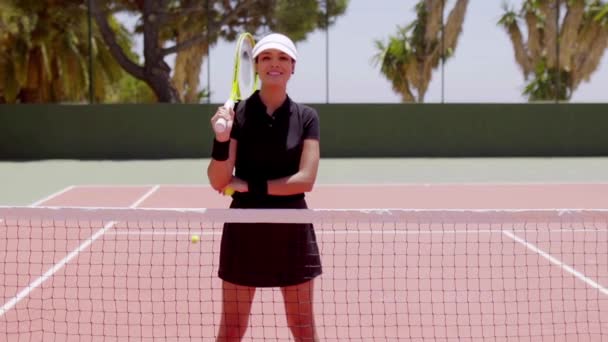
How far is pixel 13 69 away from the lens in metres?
21.4

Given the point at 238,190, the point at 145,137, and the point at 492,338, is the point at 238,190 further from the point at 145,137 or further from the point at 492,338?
the point at 145,137

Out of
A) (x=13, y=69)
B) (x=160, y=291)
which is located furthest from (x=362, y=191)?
(x=13, y=69)

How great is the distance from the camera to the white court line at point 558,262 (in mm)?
5202

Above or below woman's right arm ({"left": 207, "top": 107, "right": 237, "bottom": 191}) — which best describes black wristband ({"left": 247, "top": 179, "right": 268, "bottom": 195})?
below

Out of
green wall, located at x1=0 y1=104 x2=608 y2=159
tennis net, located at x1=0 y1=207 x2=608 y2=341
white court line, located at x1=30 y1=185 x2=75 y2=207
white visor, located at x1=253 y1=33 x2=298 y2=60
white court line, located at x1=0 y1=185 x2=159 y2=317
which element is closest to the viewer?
white visor, located at x1=253 y1=33 x2=298 y2=60

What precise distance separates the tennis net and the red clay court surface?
0.01 m

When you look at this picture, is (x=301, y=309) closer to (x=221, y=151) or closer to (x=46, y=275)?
(x=221, y=151)

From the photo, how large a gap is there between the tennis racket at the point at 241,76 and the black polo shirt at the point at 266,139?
9cm

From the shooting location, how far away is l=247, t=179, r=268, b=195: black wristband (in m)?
2.70

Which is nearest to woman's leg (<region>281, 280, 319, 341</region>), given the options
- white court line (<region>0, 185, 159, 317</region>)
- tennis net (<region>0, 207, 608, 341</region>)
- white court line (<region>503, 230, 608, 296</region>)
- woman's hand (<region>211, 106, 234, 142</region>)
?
tennis net (<region>0, 207, 608, 341</region>)

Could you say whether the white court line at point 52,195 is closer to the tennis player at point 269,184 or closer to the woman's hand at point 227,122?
the tennis player at point 269,184

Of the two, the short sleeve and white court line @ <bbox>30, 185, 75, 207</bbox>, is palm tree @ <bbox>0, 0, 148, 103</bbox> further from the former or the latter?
the short sleeve

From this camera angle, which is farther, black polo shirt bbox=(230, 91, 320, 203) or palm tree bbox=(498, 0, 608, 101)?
palm tree bbox=(498, 0, 608, 101)

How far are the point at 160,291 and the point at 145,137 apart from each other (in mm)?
13351
